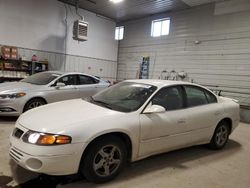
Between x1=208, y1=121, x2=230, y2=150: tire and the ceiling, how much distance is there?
5.75 metres

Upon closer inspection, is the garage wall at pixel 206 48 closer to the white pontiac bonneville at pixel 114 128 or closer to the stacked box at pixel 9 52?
the white pontiac bonneville at pixel 114 128

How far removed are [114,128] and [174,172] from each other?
1117mm

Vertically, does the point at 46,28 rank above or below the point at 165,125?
above

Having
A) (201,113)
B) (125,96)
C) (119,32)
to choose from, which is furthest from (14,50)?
(201,113)

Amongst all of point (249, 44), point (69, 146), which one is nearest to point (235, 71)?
point (249, 44)

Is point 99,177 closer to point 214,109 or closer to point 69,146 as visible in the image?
point 69,146

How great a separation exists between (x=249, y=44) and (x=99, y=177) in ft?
22.3

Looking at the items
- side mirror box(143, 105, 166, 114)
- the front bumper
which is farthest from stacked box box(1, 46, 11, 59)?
side mirror box(143, 105, 166, 114)

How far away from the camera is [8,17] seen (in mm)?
7984

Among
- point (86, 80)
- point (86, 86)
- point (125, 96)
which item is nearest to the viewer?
point (125, 96)

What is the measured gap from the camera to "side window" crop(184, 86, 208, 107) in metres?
3.51

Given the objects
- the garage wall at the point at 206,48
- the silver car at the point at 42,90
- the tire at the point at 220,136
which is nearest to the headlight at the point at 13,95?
the silver car at the point at 42,90

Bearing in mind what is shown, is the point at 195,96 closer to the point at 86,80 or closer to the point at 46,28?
the point at 86,80

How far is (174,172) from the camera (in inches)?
119
